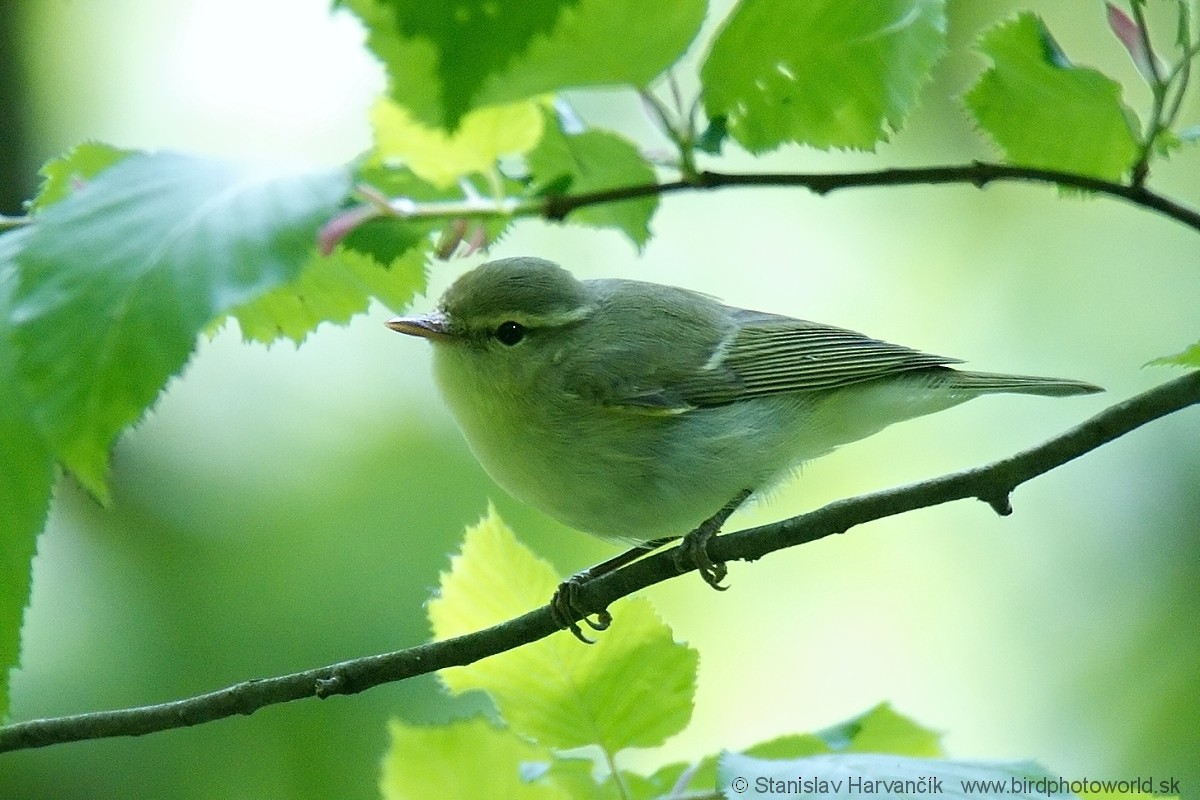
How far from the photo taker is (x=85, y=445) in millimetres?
937

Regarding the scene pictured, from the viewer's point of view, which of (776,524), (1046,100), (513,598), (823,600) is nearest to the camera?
(1046,100)

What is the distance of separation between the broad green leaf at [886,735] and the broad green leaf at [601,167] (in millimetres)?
766

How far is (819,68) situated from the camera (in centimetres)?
144

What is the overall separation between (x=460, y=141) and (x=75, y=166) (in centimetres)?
50

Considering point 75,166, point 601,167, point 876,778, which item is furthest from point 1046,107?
point 75,166

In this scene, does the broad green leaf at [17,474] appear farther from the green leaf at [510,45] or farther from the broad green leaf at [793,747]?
the broad green leaf at [793,747]

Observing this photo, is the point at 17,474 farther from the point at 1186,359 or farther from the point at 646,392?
the point at 646,392

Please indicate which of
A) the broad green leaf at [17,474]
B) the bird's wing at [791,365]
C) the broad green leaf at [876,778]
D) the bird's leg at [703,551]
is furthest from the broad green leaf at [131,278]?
the bird's wing at [791,365]

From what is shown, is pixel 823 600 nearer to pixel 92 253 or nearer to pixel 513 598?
pixel 513 598

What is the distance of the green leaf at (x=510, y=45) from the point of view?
982 millimetres

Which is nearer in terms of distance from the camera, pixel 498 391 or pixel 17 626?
pixel 17 626

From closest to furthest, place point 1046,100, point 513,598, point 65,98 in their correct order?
point 1046,100 < point 513,598 < point 65,98

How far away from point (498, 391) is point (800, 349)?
3.03 feet

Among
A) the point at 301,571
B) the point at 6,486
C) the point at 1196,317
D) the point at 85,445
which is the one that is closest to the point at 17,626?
the point at 6,486
